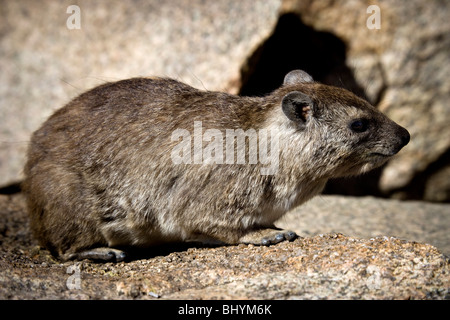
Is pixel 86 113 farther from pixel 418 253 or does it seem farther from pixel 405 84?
pixel 405 84

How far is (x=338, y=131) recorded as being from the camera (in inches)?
208

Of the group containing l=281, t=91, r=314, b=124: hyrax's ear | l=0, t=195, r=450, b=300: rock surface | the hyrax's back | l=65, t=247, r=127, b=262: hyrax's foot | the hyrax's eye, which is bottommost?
l=65, t=247, r=127, b=262: hyrax's foot

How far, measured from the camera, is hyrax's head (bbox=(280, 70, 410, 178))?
5262mm

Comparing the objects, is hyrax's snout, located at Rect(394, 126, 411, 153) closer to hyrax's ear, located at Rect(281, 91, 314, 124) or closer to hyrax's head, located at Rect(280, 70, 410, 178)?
hyrax's head, located at Rect(280, 70, 410, 178)

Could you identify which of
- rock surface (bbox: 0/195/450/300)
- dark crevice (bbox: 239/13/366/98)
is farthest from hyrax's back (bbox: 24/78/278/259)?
dark crevice (bbox: 239/13/366/98)

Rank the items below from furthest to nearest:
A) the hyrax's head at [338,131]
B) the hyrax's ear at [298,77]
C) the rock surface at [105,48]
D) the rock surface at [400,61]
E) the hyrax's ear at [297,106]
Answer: the rock surface at [400,61]
the rock surface at [105,48]
the hyrax's ear at [298,77]
the hyrax's head at [338,131]
the hyrax's ear at [297,106]

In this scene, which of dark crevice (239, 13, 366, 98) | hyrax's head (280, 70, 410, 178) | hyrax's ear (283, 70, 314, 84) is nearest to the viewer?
hyrax's head (280, 70, 410, 178)

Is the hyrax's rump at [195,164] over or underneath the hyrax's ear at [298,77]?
underneath

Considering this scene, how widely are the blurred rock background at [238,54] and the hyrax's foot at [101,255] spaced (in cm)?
313

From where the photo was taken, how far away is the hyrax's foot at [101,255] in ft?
17.8

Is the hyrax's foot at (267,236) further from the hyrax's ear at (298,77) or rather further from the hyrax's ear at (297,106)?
the hyrax's ear at (298,77)

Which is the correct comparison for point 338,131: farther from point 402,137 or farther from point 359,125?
point 402,137

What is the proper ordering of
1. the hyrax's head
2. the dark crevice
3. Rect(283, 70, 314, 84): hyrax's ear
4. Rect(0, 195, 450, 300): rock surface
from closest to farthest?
Rect(0, 195, 450, 300): rock surface
the hyrax's head
Rect(283, 70, 314, 84): hyrax's ear
the dark crevice

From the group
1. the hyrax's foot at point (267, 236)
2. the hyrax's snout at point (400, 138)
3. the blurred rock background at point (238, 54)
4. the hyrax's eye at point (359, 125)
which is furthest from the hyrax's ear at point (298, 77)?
the blurred rock background at point (238, 54)
